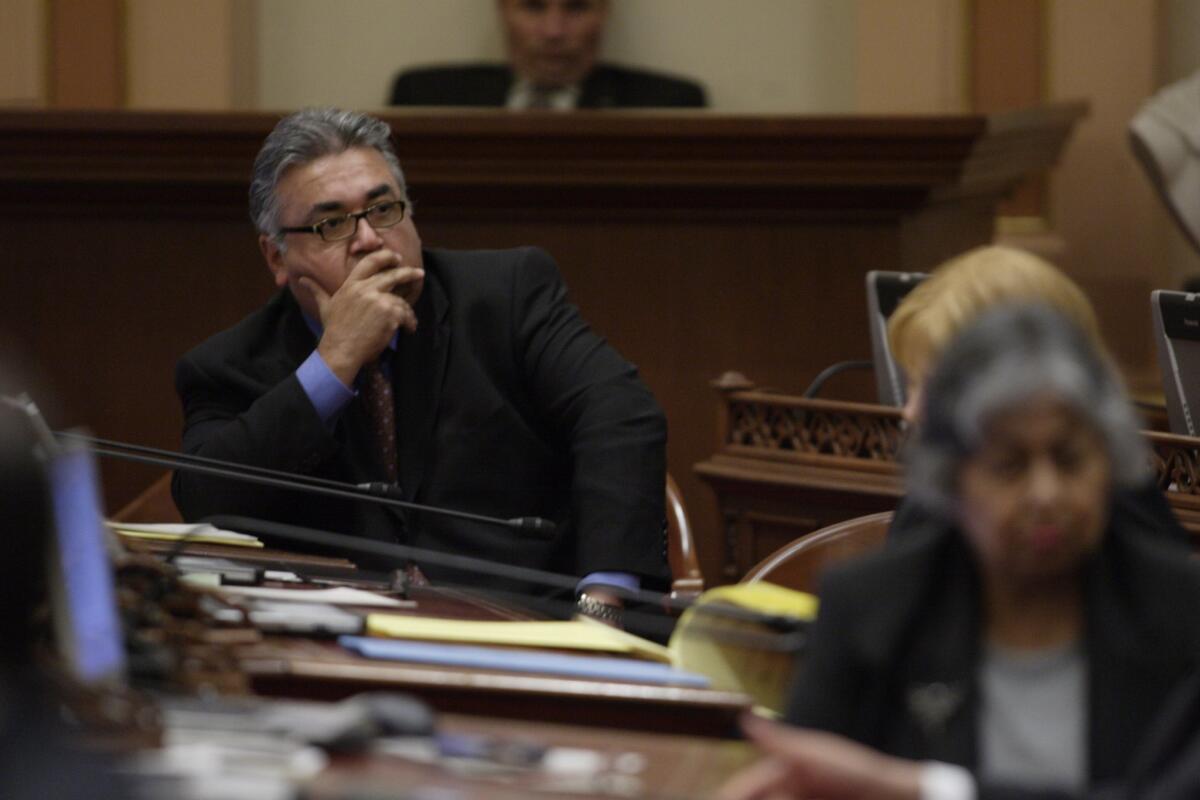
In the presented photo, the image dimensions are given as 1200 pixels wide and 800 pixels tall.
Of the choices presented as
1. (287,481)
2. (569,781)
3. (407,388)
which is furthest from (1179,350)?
(569,781)

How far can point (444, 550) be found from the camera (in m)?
2.91

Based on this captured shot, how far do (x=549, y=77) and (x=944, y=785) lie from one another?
209 inches

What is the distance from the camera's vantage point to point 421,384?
9.85 feet

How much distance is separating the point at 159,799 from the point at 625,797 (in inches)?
12.9

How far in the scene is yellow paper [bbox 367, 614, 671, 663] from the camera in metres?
1.84

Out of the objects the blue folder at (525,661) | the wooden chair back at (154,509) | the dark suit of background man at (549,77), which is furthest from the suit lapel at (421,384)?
the dark suit of background man at (549,77)

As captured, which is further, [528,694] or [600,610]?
[600,610]

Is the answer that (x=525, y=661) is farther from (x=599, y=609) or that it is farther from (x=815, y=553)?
(x=599, y=609)

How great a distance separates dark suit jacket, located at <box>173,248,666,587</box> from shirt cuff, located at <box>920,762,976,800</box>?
1458 millimetres

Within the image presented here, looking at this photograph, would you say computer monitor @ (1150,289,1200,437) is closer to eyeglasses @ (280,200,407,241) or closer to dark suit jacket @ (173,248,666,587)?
dark suit jacket @ (173,248,666,587)

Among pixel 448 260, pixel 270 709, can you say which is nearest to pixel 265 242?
pixel 448 260

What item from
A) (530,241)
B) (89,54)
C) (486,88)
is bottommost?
(530,241)

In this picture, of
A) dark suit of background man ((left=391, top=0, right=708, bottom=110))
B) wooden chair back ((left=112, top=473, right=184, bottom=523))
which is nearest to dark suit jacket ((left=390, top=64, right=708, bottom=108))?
dark suit of background man ((left=391, top=0, right=708, bottom=110))

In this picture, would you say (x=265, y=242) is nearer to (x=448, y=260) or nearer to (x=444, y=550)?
(x=448, y=260)
